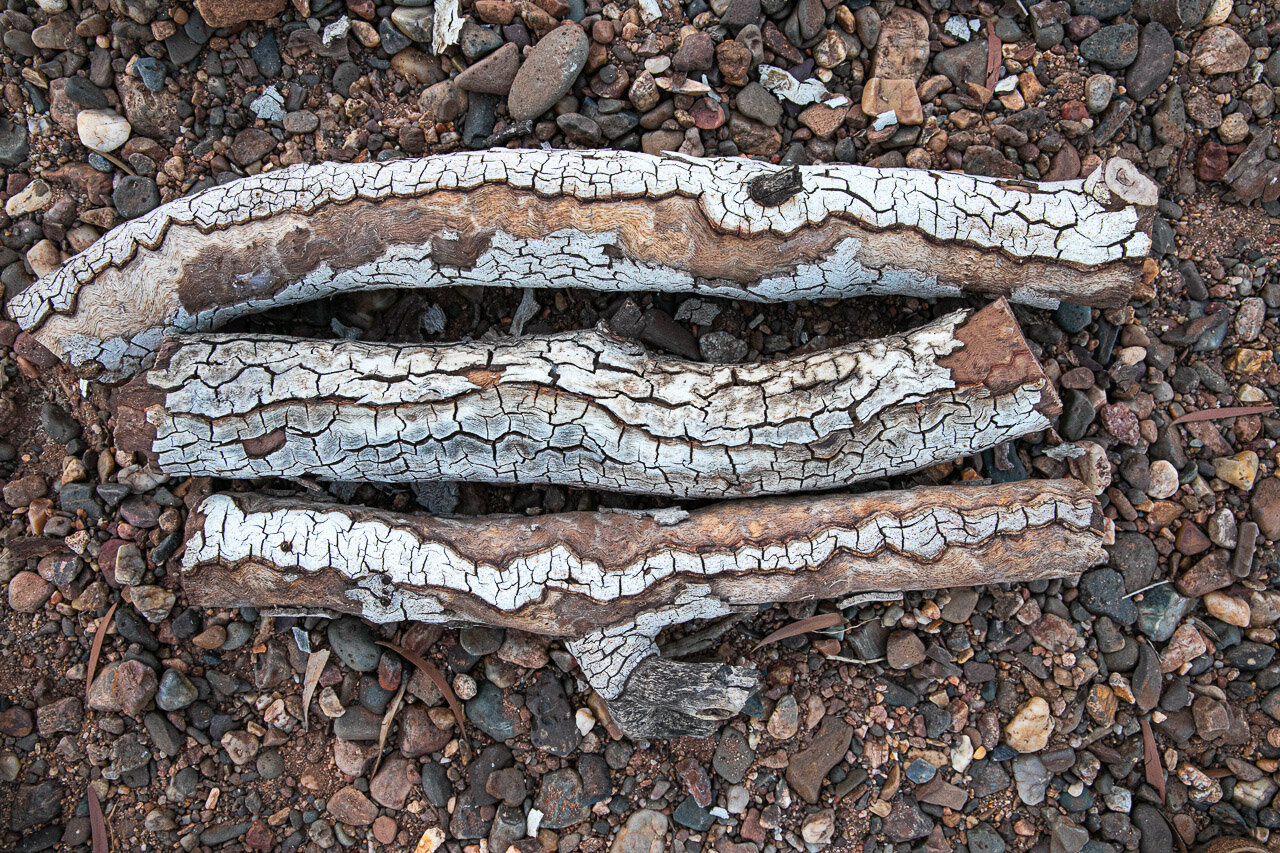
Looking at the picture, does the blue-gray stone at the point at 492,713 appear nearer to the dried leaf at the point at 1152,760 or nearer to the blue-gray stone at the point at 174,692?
the blue-gray stone at the point at 174,692

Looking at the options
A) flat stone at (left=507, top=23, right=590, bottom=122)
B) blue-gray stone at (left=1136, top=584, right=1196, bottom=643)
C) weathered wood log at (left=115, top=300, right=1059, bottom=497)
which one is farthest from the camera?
blue-gray stone at (left=1136, top=584, right=1196, bottom=643)

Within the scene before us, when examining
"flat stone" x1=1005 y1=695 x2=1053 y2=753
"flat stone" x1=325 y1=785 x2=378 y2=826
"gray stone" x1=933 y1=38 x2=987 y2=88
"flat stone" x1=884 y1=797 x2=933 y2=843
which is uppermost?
"gray stone" x1=933 y1=38 x2=987 y2=88

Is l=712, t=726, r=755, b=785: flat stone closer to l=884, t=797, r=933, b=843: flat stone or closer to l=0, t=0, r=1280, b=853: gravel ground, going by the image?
l=0, t=0, r=1280, b=853: gravel ground

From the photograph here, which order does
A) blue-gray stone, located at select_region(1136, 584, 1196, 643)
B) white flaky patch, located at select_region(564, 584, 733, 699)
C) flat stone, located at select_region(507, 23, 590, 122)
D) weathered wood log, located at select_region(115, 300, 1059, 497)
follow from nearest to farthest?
1. weathered wood log, located at select_region(115, 300, 1059, 497)
2. white flaky patch, located at select_region(564, 584, 733, 699)
3. flat stone, located at select_region(507, 23, 590, 122)
4. blue-gray stone, located at select_region(1136, 584, 1196, 643)

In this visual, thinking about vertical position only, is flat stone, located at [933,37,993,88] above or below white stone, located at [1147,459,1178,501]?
above

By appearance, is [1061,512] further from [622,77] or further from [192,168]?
[192,168]

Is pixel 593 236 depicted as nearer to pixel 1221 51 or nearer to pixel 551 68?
pixel 551 68

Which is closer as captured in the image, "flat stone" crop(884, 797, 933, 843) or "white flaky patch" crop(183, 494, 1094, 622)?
"white flaky patch" crop(183, 494, 1094, 622)

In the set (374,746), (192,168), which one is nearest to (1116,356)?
(374,746)

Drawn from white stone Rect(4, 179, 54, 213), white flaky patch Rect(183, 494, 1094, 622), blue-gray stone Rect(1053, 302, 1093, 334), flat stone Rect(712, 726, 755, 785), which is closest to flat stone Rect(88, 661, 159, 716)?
white flaky patch Rect(183, 494, 1094, 622)
